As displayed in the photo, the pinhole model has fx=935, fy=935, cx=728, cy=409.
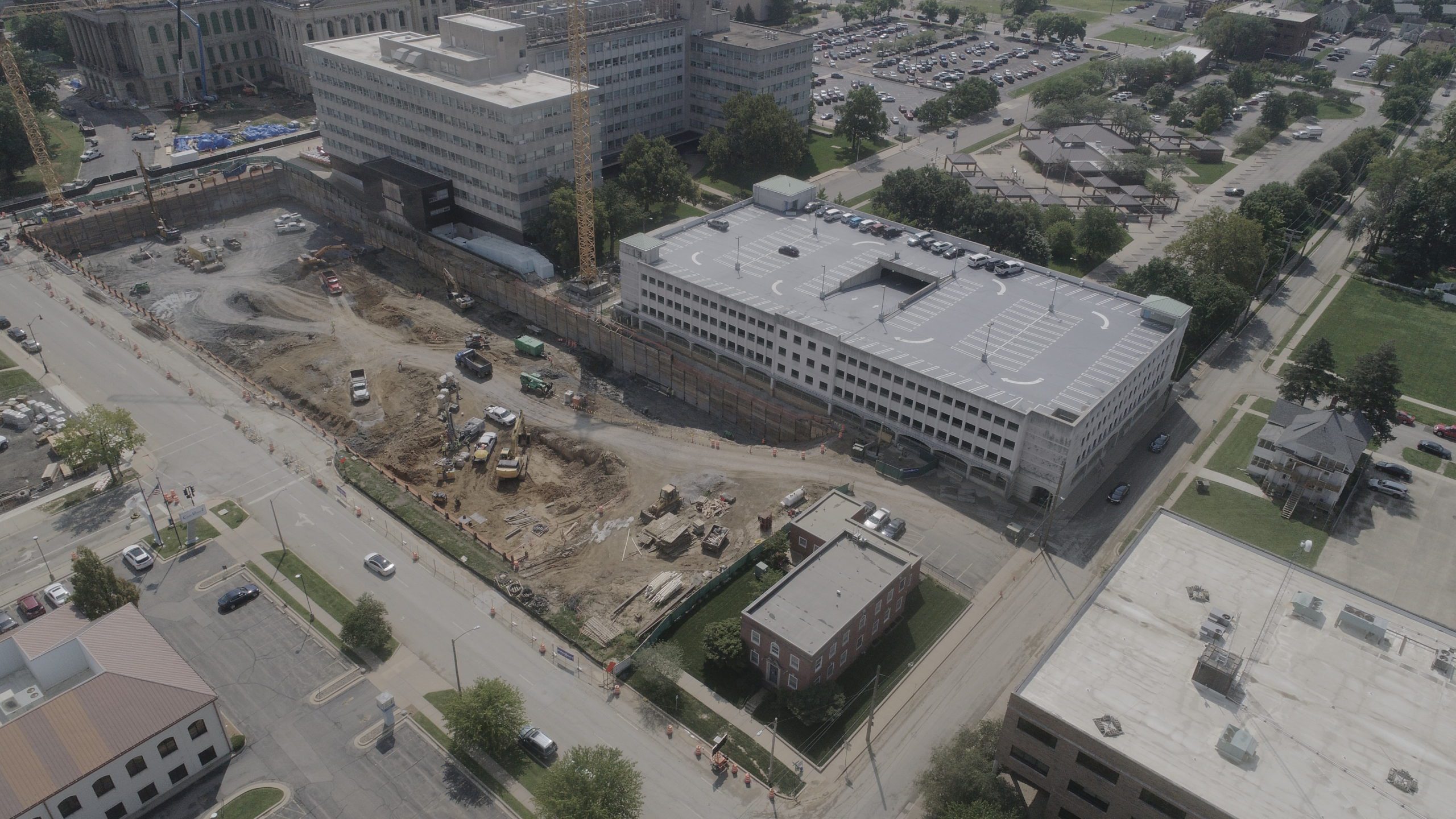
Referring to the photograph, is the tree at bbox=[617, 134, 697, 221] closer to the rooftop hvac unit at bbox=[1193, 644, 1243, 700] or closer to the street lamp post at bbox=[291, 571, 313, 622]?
the street lamp post at bbox=[291, 571, 313, 622]

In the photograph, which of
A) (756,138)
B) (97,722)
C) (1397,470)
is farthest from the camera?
(756,138)

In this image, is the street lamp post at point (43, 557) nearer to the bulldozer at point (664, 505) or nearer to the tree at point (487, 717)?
the tree at point (487, 717)

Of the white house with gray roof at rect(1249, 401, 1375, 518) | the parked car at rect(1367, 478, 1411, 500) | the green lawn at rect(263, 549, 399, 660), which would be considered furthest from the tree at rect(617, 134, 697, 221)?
the parked car at rect(1367, 478, 1411, 500)

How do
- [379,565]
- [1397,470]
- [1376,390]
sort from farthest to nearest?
1. [1376,390]
2. [1397,470]
3. [379,565]

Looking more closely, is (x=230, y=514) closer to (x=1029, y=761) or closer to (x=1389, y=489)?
(x=1029, y=761)

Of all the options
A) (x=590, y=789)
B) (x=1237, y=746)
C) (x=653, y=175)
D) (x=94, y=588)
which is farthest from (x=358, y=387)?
(x=1237, y=746)

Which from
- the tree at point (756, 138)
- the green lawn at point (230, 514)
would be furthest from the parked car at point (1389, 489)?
the green lawn at point (230, 514)

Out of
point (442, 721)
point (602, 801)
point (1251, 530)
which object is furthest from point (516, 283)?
point (1251, 530)
